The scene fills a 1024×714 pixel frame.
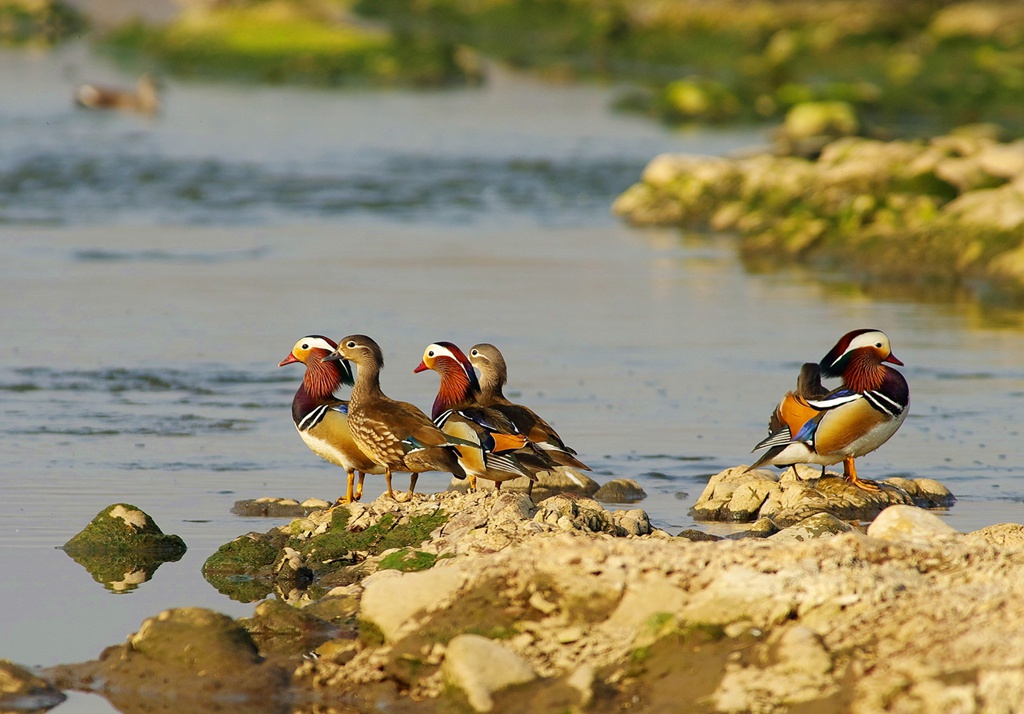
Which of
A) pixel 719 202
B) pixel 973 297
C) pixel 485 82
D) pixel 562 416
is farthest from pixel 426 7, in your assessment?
pixel 562 416

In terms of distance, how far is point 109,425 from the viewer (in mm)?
12820

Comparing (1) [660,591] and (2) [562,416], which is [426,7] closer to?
(2) [562,416]

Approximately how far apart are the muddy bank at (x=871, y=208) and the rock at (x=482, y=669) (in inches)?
559

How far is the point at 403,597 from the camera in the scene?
7.57 m

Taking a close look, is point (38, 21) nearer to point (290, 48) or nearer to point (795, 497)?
point (290, 48)

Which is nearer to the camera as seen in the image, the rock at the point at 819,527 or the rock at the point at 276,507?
the rock at the point at 819,527

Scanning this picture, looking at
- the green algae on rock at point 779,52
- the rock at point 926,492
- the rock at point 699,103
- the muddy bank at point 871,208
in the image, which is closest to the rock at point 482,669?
the rock at point 926,492

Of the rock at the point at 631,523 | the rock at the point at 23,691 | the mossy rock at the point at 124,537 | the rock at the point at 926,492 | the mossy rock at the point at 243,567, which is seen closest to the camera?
the rock at the point at 23,691

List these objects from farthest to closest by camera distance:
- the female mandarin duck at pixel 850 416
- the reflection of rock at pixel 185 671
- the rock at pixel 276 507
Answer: the female mandarin duck at pixel 850 416 → the rock at pixel 276 507 → the reflection of rock at pixel 185 671

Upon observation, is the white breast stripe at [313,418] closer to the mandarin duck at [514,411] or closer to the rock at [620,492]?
the mandarin duck at [514,411]

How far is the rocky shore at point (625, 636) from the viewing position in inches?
260

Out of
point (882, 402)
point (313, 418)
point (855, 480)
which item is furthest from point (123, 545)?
point (882, 402)

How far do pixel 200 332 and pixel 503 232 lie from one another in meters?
9.98

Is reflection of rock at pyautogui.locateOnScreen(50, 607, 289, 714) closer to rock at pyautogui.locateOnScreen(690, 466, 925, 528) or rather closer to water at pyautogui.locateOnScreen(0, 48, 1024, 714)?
water at pyautogui.locateOnScreen(0, 48, 1024, 714)
